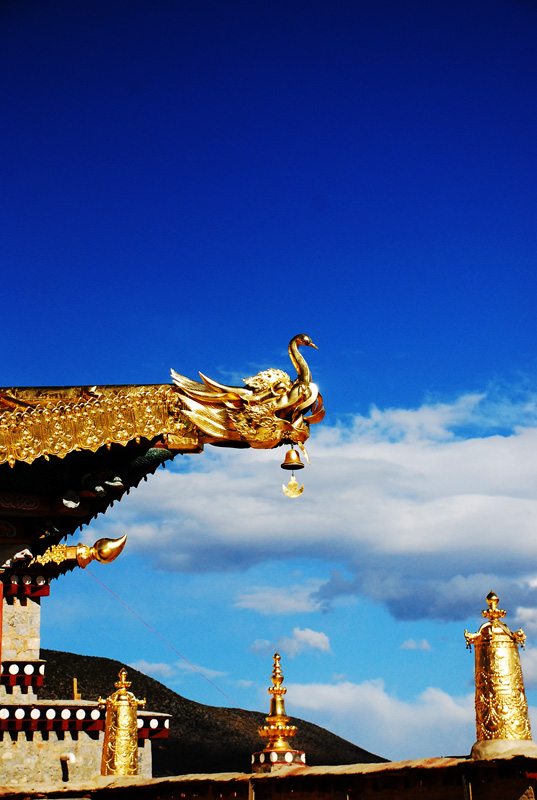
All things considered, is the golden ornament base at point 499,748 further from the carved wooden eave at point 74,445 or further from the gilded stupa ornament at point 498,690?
the carved wooden eave at point 74,445

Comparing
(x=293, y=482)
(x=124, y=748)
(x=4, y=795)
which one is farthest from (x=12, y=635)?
(x=293, y=482)

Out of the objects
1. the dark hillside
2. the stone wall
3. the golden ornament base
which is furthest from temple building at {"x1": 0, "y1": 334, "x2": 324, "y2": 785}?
the dark hillside

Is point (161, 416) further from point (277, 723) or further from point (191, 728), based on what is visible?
point (191, 728)

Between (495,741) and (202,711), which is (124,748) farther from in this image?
(202,711)

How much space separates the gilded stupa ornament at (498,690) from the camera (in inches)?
261

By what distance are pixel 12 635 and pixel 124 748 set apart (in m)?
13.8

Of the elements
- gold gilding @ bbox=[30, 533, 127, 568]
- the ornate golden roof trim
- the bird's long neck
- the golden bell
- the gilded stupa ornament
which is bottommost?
the gilded stupa ornament

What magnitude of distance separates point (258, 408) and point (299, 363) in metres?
0.43

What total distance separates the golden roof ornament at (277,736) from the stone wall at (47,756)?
12054 mm

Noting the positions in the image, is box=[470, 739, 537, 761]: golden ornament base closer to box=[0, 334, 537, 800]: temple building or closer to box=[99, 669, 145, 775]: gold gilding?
box=[0, 334, 537, 800]: temple building

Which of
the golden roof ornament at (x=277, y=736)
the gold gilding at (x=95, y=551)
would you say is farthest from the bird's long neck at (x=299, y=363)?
the golden roof ornament at (x=277, y=736)

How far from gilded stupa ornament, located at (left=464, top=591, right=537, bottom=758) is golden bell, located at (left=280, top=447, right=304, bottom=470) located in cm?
172

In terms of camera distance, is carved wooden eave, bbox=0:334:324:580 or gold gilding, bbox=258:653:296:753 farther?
gold gilding, bbox=258:653:296:753

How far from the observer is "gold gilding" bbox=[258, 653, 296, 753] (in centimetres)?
1108
